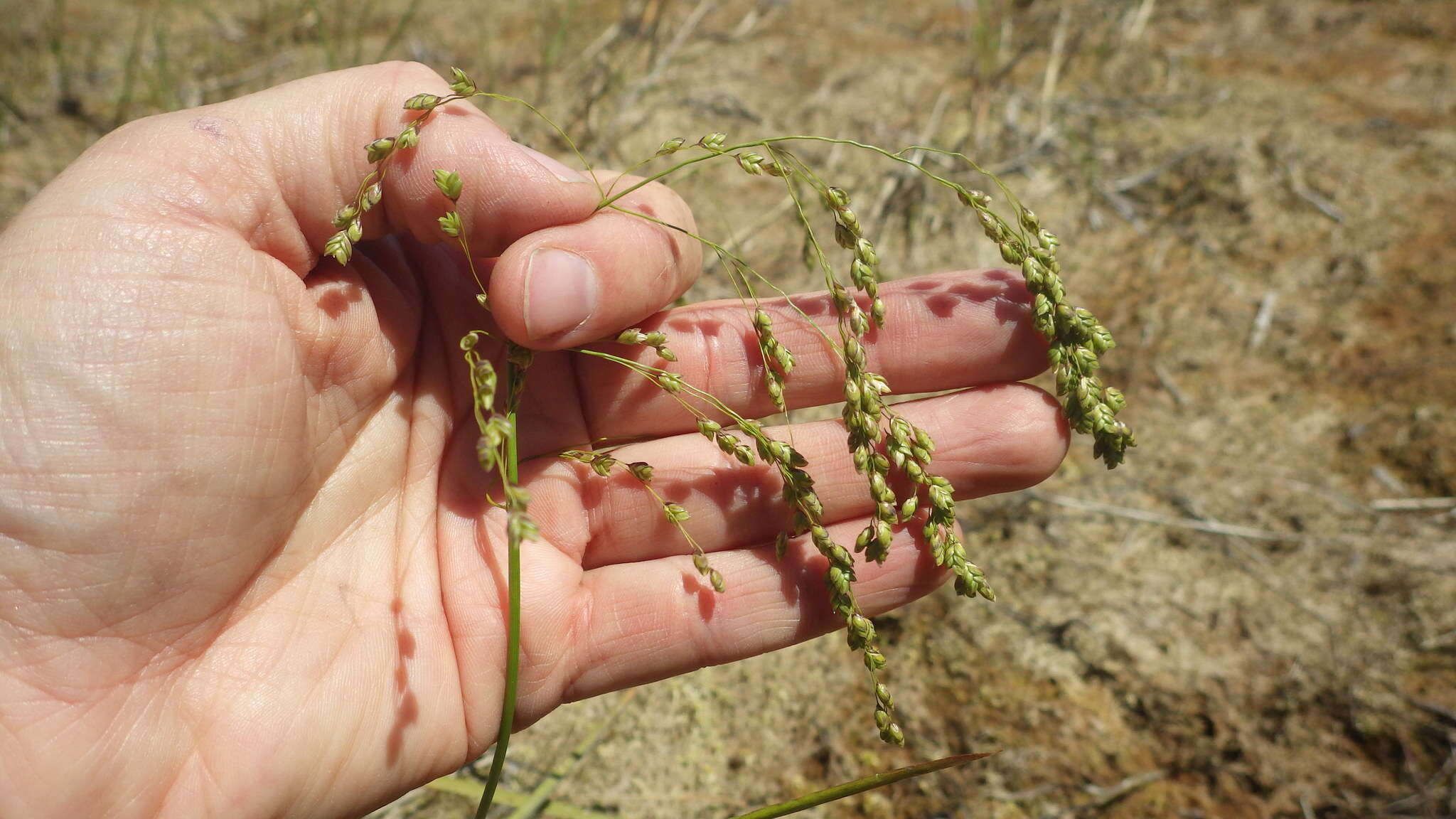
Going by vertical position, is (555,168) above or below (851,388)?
above

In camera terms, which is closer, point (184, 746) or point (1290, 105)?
point (184, 746)

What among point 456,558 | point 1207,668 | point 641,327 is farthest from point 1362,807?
point 456,558

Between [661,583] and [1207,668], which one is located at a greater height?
[661,583]

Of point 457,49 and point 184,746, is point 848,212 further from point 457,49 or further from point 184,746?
point 457,49

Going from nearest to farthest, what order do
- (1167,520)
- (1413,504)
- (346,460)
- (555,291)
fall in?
(555,291) < (346,460) < (1413,504) < (1167,520)

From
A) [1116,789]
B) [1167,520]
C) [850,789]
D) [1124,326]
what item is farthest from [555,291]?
[1124,326]

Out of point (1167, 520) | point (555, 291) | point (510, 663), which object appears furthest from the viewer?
point (1167, 520)

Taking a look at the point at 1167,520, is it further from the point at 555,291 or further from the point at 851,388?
the point at 555,291

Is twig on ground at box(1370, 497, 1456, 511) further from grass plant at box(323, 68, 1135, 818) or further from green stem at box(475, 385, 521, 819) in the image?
green stem at box(475, 385, 521, 819)

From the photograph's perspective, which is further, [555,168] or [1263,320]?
[1263,320]
